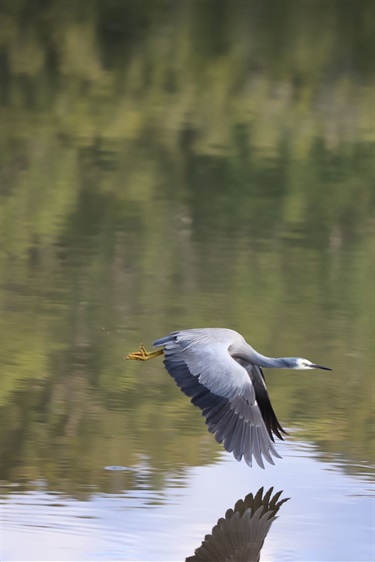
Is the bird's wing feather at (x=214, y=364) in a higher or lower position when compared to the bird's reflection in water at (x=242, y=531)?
higher

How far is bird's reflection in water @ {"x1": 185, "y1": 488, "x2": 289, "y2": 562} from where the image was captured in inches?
298

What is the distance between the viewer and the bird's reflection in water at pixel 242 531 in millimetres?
7559

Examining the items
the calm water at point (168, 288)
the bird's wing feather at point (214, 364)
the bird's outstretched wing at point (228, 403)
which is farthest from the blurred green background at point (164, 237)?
the bird's wing feather at point (214, 364)

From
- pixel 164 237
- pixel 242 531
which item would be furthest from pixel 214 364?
pixel 164 237

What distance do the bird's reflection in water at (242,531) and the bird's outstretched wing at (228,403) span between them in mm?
287

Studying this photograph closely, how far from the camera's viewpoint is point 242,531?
7941 mm

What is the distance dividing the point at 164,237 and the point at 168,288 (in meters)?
2.46

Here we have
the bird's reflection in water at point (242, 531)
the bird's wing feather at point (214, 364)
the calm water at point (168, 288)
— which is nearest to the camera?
the bird's reflection in water at point (242, 531)

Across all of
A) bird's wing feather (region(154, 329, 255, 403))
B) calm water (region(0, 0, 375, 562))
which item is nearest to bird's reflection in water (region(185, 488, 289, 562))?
calm water (region(0, 0, 375, 562))

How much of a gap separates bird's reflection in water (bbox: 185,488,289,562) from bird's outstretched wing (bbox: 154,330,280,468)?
29 cm

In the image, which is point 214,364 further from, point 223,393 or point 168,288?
point 168,288

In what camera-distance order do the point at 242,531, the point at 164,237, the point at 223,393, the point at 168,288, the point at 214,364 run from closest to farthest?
1. the point at 242,531
2. the point at 223,393
3. the point at 214,364
4. the point at 168,288
5. the point at 164,237

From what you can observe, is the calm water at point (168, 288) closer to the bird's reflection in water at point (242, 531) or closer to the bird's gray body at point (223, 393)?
the bird's reflection in water at point (242, 531)

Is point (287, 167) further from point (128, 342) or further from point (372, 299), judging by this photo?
point (128, 342)
